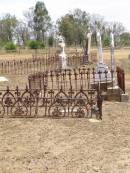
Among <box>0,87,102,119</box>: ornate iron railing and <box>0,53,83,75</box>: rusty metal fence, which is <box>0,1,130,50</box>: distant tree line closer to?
<box>0,53,83,75</box>: rusty metal fence

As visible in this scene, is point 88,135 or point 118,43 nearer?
point 88,135

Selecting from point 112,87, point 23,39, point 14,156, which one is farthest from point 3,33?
point 14,156

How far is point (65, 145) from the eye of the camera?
801cm

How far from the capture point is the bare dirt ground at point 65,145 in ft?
22.1

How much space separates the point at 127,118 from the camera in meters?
10.5

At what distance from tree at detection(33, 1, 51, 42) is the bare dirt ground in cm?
7238

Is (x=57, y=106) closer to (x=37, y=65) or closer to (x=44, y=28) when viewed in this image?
(x=37, y=65)

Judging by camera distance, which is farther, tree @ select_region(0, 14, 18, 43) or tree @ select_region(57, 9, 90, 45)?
tree @ select_region(0, 14, 18, 43)

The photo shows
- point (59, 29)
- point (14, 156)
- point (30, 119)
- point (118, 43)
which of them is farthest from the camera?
point (118, 43)

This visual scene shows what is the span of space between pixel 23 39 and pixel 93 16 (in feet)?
52.7

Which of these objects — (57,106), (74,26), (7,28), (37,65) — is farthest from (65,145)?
(7,28)

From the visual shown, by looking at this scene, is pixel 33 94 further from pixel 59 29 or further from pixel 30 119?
pixel 59 29

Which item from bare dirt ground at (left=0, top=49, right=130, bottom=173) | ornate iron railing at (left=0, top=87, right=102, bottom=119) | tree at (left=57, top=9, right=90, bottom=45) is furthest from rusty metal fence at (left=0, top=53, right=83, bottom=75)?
tree at (left=57, top=9, right=90, bottom=45)

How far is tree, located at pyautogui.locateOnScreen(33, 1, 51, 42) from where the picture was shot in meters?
81.8
